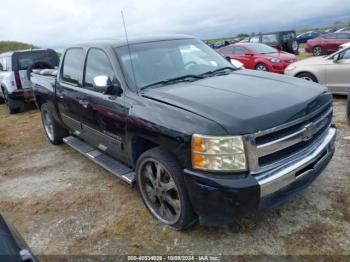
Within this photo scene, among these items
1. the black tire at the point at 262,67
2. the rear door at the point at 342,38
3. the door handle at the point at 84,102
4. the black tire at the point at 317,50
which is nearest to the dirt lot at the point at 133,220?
the door handle at the point at 84,102

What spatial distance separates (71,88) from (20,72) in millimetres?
5930

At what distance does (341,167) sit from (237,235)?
1958 millimetres

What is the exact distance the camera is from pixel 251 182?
8.73ft

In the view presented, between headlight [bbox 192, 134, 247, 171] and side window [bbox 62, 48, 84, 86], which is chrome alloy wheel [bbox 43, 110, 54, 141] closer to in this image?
side window [bbox 62, 48, 84, 86]

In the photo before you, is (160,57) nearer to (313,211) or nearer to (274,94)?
(274,94)

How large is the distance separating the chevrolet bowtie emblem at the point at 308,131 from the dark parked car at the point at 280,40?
17.4m

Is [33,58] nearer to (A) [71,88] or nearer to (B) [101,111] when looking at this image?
(A) [71,88]

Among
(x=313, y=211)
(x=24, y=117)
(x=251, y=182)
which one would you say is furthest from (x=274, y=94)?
(x=24, y=117)

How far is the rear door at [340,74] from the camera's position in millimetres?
7797

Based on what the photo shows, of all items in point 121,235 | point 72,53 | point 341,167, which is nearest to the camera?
point 121,235

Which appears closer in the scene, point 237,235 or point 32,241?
point 237,235

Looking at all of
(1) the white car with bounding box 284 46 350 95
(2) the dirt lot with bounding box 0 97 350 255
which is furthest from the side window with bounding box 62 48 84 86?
(1) the white car with bounding box 284 46 350 95

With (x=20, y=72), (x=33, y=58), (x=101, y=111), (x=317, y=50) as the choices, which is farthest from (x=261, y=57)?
(x=317, y=50)

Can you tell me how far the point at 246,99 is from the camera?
120 inches
